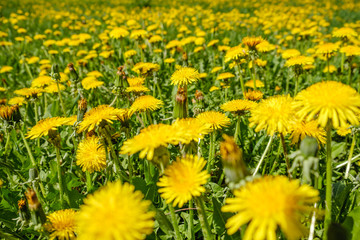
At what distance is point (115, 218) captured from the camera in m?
0.76

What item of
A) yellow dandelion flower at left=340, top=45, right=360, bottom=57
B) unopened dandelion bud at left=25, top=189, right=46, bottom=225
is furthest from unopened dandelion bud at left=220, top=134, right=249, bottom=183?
yellow dandelion flower at left=340, top=45, right=360, bottom=57

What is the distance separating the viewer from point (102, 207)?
31.4 inches

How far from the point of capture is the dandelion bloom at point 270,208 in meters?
0.72

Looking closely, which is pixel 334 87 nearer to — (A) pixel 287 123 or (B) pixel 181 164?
(A) pixel 287 123

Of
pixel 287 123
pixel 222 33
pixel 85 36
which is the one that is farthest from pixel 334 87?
pixel 222 33

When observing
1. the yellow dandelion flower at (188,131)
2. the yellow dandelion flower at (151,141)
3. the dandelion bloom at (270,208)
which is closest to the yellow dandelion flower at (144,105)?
the yellow dandelion flower at (188,131)

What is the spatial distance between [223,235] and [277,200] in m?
0.72

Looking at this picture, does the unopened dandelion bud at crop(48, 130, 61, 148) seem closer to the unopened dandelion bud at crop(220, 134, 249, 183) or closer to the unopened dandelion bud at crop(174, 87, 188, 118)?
the unopened dandelion bud at crop(174, 87, 188, 118)

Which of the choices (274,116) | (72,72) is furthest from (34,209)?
(72,72)

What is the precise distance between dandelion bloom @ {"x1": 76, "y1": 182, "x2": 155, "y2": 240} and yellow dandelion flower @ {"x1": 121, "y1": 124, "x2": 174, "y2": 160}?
0.62ft

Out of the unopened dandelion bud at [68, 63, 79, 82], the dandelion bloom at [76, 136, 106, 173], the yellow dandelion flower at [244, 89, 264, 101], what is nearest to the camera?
the dandelion bloom at [76, 136, 106, 173]

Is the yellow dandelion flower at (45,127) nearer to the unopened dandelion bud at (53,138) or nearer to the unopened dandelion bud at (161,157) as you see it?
the unopened dandelion bud at (53,138)

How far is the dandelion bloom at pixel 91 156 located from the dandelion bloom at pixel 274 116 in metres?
0.89

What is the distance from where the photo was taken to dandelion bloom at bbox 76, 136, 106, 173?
1.57m
